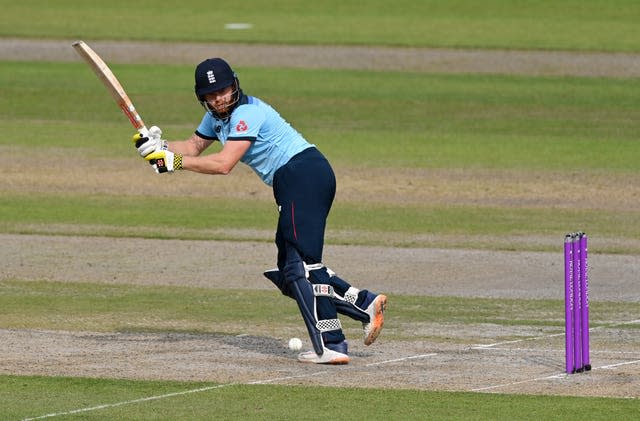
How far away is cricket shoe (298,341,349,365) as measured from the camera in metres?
10.4

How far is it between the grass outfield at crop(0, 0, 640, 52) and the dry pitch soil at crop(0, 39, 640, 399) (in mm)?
15952

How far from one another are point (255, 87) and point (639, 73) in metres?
7.28

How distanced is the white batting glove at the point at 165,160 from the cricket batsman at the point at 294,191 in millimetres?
64

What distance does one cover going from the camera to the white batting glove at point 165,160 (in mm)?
10078

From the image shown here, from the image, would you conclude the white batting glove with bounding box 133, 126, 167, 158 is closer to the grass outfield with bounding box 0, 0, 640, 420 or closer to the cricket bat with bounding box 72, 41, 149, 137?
the cricket bat with bounding box 72, 41, 149, 137

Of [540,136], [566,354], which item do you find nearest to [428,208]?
[540,136]

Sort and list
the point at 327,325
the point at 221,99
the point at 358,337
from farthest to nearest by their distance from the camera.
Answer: the point at 358,337 < the point at 327,325 < the point at 221,99

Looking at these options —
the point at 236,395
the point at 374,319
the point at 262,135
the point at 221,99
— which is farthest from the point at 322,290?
the point at 221,99

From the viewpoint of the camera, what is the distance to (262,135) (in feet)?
34.1

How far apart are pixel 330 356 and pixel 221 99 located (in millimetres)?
1791

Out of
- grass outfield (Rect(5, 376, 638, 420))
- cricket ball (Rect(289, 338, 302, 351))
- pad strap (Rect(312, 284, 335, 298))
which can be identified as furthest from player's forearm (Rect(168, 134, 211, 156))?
grass outfield (Rect(5, 376, 638, 420))

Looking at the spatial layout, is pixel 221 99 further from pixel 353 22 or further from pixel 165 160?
pixel 353 22

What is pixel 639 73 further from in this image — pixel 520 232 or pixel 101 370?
pixel 101 370

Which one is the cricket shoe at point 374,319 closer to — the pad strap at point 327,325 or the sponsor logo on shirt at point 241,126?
the pad strap at point 327,325
